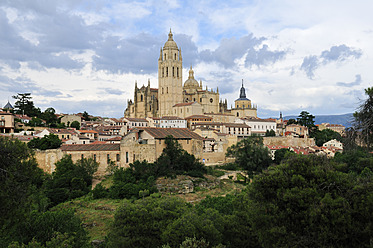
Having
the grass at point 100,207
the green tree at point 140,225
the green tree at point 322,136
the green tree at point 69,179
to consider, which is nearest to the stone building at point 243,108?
the green tree at point 322,136

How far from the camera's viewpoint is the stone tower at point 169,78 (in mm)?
92438

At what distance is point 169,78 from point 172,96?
204 inches

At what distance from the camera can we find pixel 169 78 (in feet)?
306

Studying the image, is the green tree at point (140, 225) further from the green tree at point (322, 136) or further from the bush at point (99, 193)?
the green tree at point (322, 136)

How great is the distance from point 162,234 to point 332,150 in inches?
1861

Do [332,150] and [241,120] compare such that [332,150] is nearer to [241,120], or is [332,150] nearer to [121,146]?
[241,120]

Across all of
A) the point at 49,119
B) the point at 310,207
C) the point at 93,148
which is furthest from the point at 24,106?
the point at 310,207

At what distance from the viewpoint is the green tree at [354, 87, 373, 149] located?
8.62 m

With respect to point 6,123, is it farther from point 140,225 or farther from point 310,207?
point 310,207

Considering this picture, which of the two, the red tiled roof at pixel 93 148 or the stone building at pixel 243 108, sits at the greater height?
the stone building at pixel 243 108

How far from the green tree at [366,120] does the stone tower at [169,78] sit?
82.3m

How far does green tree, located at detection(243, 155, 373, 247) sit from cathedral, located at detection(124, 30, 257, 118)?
250ft

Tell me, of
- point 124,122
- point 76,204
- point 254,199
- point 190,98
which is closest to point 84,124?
point 124,122

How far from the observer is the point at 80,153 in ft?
115
